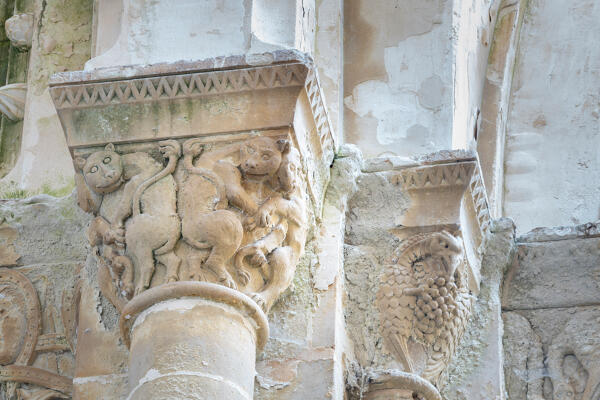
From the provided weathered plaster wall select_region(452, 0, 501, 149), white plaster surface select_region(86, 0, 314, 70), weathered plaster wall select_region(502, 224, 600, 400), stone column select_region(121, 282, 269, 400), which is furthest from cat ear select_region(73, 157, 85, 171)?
weathered plaster wall select_region(502, 224, 600, 400)

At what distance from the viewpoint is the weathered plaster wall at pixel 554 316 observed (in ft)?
17.1

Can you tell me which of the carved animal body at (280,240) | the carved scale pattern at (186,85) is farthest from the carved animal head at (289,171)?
the carved scale pattern at (186,85)

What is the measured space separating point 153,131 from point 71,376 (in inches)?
34.5

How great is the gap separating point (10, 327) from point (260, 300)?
3.35ft

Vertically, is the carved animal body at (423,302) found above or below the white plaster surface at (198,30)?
below

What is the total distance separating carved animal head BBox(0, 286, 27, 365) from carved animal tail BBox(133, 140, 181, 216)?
766 mm

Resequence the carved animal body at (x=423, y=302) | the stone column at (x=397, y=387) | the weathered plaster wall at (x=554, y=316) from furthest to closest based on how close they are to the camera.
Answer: the weathered plaster wall at (x=554, y=316), the carved animal body at (x=423, y=302), the stone column at (x=397, y=387)

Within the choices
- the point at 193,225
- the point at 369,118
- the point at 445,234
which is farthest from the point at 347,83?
the point at 193,225

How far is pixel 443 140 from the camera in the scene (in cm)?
531

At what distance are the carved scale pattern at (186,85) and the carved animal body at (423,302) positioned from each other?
2.49 ft

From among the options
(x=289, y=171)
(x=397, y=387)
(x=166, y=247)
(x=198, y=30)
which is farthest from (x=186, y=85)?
(x=397, y=387)

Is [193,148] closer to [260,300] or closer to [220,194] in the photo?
[220,194]

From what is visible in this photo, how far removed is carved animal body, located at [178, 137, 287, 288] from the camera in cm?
457

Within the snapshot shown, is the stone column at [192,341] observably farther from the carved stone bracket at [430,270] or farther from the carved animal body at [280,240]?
the carved stone bracket at [430,270]
